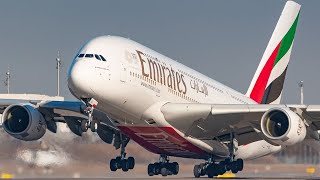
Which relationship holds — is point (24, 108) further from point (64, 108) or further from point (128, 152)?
point (128, 152)

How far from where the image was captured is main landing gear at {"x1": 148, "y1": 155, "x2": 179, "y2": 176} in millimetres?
43156

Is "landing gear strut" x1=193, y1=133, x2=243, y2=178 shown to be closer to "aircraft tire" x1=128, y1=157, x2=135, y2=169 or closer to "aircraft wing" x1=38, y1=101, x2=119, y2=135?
"aircraft tire" x1=128, y1=157, x2=135, y2=169

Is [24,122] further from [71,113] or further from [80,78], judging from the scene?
[80,78]

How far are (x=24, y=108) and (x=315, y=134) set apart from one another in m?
14.0

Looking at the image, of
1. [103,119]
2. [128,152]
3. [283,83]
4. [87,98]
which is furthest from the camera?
[283,83]

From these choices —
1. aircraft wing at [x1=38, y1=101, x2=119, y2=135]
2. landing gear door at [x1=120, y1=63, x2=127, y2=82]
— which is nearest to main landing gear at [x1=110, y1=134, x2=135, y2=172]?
aircraft wing at [x1=38, y1=101, x2=119, y2=135]

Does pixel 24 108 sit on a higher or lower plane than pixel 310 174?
higher

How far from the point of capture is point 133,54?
35.4 metres

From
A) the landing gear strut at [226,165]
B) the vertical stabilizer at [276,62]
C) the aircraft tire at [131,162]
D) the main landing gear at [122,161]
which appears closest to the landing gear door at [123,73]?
the landing gear strut at [226,165]

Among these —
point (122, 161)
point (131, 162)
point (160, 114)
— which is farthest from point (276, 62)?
point (160, 114)

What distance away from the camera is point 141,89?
116 feet

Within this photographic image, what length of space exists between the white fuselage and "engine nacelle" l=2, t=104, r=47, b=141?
5074 mm

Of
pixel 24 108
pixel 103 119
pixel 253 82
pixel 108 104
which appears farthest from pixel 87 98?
pixel 253 82

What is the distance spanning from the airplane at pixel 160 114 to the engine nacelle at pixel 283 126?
4 cm
